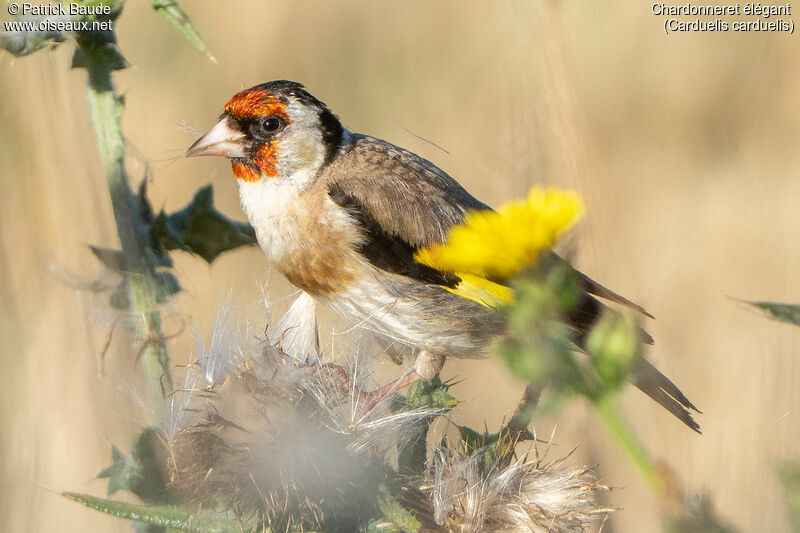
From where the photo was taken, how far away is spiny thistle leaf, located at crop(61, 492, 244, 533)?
1426mm

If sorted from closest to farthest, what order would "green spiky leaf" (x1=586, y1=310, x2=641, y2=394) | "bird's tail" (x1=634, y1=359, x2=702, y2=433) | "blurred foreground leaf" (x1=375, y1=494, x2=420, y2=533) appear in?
"green spiky leaf" (x1=586, y1=310, x2=641, y2=394)
"blurred foreground leaf" (x1=375, y1=494, x2=420, y2=533)
"bird's tail" (x1=634, y1=359, x2=702, y2=433)

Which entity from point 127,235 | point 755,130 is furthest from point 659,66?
point 127,235

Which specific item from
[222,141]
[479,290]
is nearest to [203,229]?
[222,141]

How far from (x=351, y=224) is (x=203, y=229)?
1.62 ft

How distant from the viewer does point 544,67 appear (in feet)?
7.02

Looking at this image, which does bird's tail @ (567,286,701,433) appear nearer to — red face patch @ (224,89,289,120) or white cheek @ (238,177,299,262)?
A: white cheek @ (238,177,299,262)

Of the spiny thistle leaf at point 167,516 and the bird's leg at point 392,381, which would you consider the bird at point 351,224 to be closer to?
the bird's leg at point 392,381

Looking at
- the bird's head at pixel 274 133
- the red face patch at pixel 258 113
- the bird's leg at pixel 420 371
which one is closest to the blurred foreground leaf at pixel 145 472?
the bird's leg at pixel 420 371

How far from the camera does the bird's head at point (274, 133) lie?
7.91 feet

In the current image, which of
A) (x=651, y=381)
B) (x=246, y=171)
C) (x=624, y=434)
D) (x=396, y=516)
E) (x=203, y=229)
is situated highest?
(x=246, y=171)

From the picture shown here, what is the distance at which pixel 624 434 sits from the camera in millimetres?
781

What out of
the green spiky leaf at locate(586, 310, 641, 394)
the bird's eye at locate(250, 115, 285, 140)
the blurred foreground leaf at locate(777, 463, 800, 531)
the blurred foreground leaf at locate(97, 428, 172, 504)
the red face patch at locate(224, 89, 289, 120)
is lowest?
the blurred foreground leaf at locate(97, 428, 172, 504)

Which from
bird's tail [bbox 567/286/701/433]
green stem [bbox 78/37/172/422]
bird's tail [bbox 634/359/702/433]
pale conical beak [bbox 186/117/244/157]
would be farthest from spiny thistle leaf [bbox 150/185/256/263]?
bird's tail [bbox 634/359/702/433]

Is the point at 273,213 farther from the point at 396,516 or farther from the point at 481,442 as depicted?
the point at 396,516
